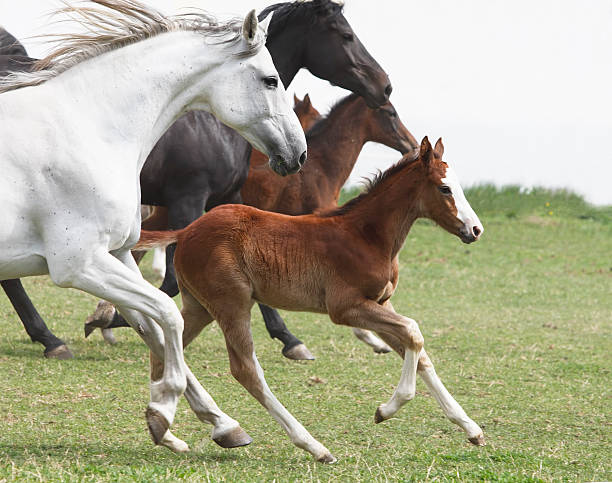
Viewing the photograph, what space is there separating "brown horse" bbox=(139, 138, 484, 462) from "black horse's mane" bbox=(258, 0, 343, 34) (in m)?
2.25

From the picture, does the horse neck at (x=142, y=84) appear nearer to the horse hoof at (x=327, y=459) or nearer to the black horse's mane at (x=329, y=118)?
the horse hoof at (x=327, y=459)

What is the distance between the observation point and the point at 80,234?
3.92m

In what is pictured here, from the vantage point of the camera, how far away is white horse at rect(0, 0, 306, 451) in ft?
12.9

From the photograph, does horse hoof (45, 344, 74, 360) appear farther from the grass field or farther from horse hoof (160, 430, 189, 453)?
horse hoof (160, 430, 189, 453)

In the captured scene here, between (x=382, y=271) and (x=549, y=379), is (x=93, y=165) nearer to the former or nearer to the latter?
(x=382, y=271)

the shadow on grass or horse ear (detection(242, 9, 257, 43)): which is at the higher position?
horse ear (detection(242, 9, 257, 43))

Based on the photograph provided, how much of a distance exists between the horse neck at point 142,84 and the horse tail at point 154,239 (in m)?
0.84

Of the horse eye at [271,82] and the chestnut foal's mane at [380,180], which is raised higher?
the horse eye at [271,82]

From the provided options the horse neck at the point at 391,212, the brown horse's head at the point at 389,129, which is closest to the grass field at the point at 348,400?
the horse neck at the point at 391,212

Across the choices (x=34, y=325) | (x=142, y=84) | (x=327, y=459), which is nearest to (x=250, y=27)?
(x=142, y=84)

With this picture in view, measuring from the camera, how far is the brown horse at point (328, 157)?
7.57 meters

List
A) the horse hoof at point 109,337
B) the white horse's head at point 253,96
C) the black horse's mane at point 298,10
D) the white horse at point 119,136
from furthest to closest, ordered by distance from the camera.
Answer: the horse hoof at point 109,337 < the black horse's mane at point 298,10 < the white horse's head at point 253,96 < the white horse at point 119,136

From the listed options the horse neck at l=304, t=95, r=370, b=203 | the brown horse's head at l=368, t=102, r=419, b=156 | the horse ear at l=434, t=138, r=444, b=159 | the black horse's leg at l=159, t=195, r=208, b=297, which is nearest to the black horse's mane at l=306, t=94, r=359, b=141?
the horse neck at l=304, t=95, r=370, b=203

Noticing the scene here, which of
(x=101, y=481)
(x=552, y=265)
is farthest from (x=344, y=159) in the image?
(x=552, y=265)
